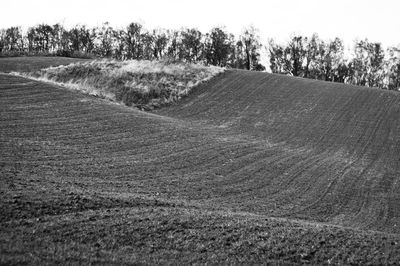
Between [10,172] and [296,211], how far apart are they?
13.1 m

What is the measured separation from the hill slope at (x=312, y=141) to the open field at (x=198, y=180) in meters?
0.15

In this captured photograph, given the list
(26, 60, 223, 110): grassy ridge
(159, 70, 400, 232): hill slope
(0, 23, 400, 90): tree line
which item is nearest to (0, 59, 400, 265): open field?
(159, 70, 400, 232): hill slope

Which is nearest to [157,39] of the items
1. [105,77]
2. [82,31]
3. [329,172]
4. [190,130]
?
[82,31]

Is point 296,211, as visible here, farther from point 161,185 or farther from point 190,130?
point 190,130

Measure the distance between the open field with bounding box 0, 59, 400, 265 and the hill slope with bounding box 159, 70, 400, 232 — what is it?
0.49 feet

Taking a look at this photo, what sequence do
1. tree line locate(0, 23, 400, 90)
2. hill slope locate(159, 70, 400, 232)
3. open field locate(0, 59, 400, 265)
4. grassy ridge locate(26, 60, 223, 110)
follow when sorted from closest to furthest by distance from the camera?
open field locate(0, 59, 400, 265) → hill slope locate(159, 70, 400, 232) → grassy ridge locate(26, 60, 223, 110) → tree line locate(0, 23, 400, 90)

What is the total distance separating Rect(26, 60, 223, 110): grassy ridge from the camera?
42.6 m

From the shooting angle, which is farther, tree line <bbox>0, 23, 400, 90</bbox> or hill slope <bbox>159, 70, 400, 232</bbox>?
tree line <bbox>0, 23, 400, 90</bbox>

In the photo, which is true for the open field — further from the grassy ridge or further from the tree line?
the tree line

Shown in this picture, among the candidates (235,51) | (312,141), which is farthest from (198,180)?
(235,51)

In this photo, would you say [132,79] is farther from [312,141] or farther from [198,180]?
[198,180]

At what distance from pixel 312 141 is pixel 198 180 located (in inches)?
645

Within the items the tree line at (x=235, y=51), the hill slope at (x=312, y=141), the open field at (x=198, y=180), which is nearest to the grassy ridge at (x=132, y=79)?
the hill slope at (x=312, y=141)

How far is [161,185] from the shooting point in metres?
20.3
